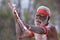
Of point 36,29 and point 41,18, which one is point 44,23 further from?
point 36,29

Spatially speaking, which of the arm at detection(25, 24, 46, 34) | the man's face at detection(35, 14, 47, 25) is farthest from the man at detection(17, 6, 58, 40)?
the arm at detection(25, 24, 46, 34)

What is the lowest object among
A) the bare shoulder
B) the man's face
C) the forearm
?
the bare shoulder

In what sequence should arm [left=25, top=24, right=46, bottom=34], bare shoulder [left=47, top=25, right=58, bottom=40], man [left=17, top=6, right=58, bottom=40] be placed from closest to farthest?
arm [left=25, top=24, right=46, bottom=34]
man [left=17, top=6, right=58, bottom=40]
bare shoulder [left=47, top=25, right=58, bottom=40]

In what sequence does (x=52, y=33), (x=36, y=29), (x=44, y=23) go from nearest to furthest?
(x=36, y=29) < (x=44, y=23) < (x=52, y=33)

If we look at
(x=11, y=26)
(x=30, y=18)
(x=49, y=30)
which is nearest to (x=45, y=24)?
(x=49, y=30)

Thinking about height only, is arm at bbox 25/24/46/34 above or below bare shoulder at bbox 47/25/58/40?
above

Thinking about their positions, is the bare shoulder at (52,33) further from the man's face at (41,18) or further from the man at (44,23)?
the man's face at (41,18)

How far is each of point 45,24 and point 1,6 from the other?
7976 mm

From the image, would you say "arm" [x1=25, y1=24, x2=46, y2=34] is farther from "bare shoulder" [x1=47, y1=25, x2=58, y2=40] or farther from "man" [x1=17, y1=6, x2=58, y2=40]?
"bare shoulder" [x1=47, y1=25, x2=58, y2=40]

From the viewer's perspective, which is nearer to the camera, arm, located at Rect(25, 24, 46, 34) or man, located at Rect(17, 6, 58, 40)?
arm, located at Rect(25, 24, 46, 34)

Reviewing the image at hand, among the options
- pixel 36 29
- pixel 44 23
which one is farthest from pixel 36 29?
pixel 44 23

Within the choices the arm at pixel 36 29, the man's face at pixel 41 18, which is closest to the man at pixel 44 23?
the man's face at pixel 41 18

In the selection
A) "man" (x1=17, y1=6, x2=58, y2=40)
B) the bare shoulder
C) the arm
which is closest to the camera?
the arm

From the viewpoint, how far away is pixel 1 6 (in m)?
11.2
